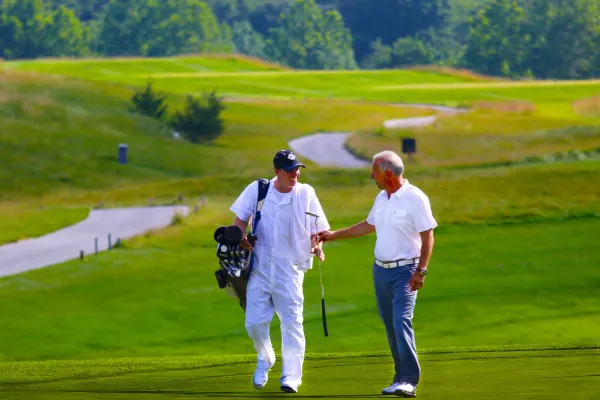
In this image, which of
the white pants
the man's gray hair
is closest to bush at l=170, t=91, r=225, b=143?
the white pants

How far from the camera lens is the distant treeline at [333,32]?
15025 cm

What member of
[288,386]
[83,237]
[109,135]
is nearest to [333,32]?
[109,135]

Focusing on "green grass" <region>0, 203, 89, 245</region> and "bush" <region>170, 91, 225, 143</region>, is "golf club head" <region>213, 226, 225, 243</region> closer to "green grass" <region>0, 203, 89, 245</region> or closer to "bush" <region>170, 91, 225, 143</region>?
"green grass" <region>0, 203, 89, 245</region>

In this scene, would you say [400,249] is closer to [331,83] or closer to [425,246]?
[425,246]

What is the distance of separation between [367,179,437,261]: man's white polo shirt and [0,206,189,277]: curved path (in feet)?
80.4

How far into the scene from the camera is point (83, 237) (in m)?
43.5

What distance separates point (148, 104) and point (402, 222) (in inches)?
3404

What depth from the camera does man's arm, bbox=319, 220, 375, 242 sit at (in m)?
12.6

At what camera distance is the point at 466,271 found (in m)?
33.1

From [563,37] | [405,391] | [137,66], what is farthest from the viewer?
[563,37]

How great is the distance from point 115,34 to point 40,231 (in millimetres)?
127157

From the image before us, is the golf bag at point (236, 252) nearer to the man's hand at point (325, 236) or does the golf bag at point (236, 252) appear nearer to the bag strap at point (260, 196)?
the bag strap at point (260, 196)

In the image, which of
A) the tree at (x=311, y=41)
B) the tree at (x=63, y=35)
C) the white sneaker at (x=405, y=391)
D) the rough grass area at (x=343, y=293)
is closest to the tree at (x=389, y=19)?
the tree at (x=311, y=41)

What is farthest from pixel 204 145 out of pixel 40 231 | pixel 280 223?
pixel 280 223
